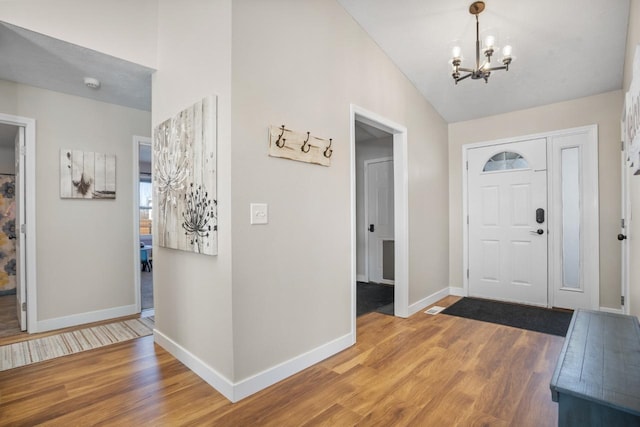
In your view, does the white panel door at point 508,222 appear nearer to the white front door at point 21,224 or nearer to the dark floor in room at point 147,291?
the dark floor in room at point 147,291

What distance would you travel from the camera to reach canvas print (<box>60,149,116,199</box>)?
3283 mm

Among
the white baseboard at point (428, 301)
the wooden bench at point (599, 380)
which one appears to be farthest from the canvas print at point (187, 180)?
the white baseboard at point (428, 301)

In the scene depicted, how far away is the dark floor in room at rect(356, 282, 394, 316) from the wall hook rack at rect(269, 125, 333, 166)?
2.06 metres

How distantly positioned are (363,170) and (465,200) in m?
1.83

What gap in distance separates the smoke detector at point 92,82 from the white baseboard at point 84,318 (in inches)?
92.1

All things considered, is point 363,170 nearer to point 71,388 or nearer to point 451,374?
point 451,374

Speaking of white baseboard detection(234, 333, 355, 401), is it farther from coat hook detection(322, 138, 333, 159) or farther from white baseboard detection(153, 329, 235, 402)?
coat hook detection(322, 138, 333, 159)

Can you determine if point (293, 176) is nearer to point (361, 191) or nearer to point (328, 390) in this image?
point (328, 390)

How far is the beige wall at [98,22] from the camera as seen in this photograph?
2164mm

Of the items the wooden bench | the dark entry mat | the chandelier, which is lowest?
the dark entry mat

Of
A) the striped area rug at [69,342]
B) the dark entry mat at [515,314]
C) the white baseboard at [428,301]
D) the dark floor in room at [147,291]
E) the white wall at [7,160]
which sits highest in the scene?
the white wall at [7,160]

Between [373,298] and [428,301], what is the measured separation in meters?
0.75

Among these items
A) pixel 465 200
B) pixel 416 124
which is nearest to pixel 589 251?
pixel 465 200

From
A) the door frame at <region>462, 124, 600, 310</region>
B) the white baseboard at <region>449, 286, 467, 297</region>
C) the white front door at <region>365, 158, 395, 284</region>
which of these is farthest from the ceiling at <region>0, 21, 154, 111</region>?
the white baseboard at <region>449, 286, 467, 297</region>
